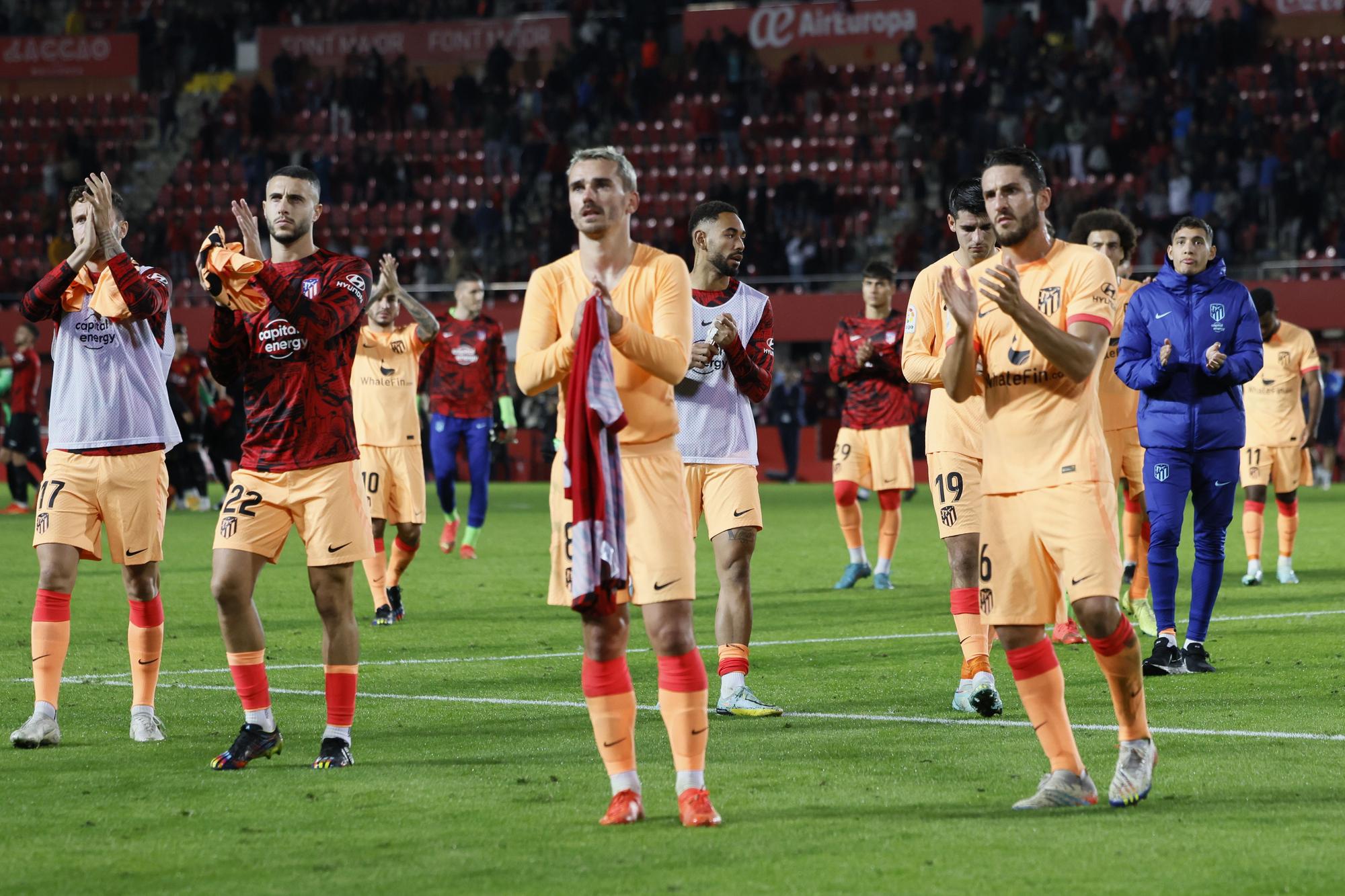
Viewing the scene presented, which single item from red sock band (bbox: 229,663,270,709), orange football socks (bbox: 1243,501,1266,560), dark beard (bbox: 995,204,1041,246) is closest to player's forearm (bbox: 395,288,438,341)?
red sock band (bbox: 229,663,270,709)

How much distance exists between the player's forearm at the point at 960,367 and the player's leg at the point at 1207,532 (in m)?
3.78

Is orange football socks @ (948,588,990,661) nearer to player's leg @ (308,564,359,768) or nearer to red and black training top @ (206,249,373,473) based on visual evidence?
player's leg @ (308,564,359,768)

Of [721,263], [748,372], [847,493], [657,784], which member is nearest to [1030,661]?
[657,784]

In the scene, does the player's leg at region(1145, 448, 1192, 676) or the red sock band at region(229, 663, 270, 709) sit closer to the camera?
the red sock band at region(229, 663, 270, 709)

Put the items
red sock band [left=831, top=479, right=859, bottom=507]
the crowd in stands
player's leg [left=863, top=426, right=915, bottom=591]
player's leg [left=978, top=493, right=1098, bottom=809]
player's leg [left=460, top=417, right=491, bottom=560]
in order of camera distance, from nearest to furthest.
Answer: player's leg [left=978, top=493, right=1098, bottom=809], player's leg [left=863, top=426, right=915, bottom=591], red sock band [left=831, top=479, right=859, bottom=507], player's leg [left=460, top=417, right=491, bottom=560], the crowd in stands

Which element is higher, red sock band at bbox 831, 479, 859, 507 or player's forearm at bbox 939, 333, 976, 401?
player's forearm at bbox 939, 333, 976, 401

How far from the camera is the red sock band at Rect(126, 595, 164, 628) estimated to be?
735 cm

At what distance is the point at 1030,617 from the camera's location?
18.5ft

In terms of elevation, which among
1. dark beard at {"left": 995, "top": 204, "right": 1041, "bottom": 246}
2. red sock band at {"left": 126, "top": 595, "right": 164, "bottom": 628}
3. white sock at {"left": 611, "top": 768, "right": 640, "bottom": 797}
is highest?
dark beard at {"left": 995, "top": 204, "right": 1041, "bottom": 246}

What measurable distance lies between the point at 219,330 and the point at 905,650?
4651 millimetres

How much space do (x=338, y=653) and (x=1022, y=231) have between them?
298 centimetres

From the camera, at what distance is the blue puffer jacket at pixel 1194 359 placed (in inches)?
351

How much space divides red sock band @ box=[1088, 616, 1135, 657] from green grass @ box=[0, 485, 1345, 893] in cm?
51

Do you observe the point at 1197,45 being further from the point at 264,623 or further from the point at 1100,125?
the point at 264,623
